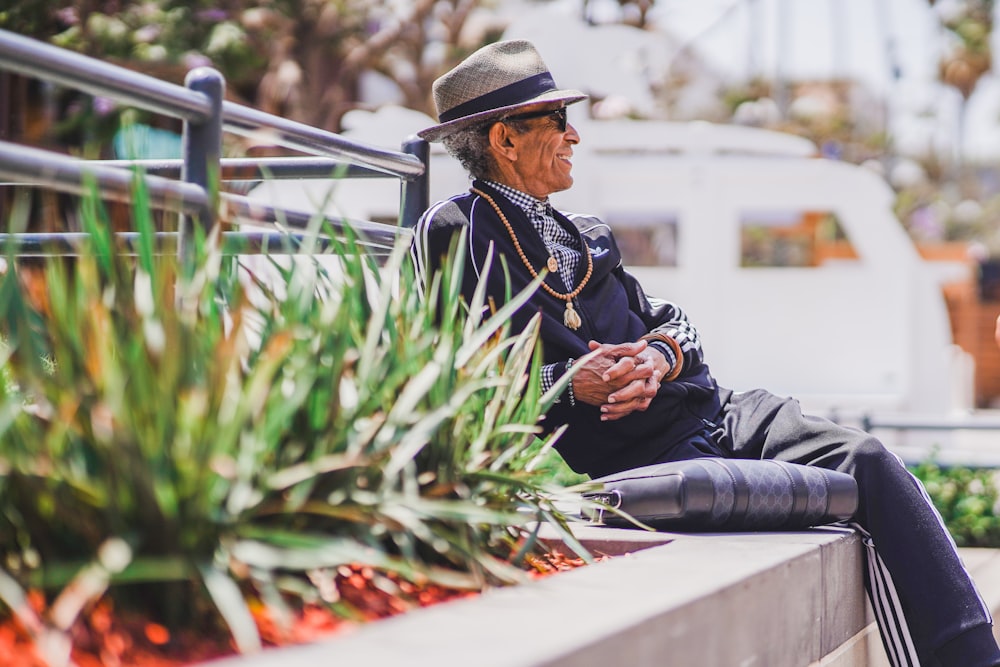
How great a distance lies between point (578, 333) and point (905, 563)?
0.94 m

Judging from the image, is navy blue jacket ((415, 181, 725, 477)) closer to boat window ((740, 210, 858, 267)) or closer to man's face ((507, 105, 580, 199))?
man's face ((507, 105, 580, 199))

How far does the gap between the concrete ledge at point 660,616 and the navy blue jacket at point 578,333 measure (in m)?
0.41

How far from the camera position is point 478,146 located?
11.0ft

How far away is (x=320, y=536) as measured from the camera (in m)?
1.77

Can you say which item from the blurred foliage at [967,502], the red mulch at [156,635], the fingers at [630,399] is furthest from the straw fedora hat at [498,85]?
the blurred foliage at [967,502]

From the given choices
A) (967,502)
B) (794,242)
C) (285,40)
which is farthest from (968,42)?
(967,502)

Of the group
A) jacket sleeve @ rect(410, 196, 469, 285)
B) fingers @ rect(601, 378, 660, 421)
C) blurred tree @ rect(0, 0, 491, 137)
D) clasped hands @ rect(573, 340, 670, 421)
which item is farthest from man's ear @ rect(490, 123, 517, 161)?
blurred tree @ rect(0, 0, 491, 137)

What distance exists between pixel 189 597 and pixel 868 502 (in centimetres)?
177

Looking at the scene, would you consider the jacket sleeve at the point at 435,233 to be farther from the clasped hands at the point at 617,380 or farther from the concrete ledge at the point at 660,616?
the concrete ledge at the point at 660,616

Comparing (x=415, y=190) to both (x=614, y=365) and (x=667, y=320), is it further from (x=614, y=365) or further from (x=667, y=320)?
(x=614, y=365)

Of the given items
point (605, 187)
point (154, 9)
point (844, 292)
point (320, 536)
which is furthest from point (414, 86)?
point (320, 536)

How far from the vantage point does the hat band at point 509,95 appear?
3.24 m

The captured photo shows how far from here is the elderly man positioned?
2.82 m

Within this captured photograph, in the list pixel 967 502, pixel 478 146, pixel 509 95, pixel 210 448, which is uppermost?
pixel 509 95
